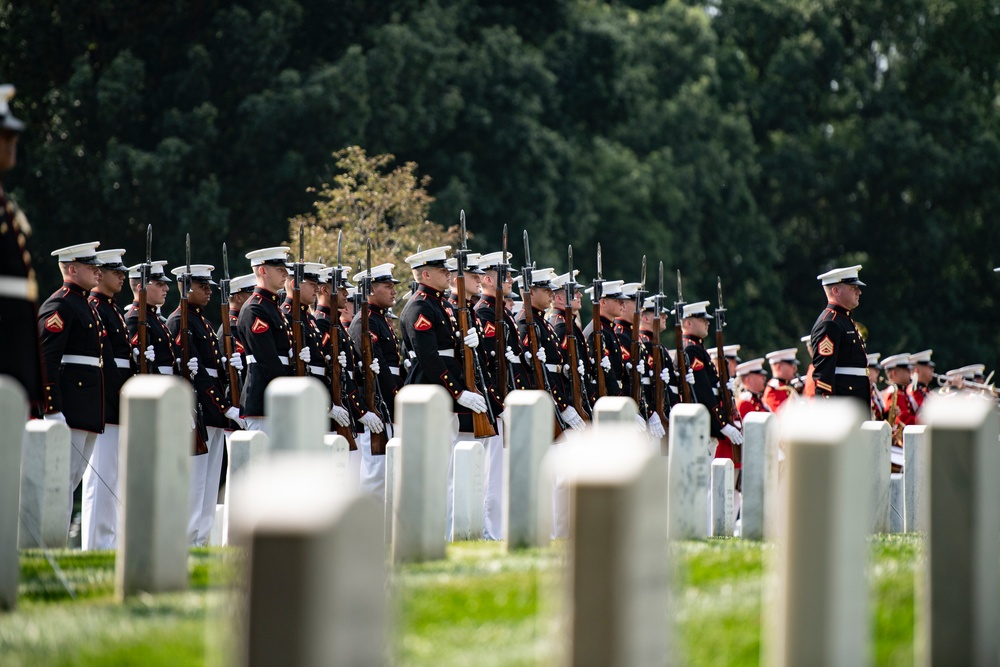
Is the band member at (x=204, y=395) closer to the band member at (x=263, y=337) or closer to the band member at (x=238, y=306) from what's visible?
the band member at (x=238, y=306)

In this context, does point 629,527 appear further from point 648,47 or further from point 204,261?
point 648,47

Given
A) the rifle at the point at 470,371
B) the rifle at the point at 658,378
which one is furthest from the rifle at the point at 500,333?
the rifle at the point at 658,378

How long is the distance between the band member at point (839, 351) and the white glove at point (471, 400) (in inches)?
125

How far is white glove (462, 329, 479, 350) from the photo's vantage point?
10883 millimetres

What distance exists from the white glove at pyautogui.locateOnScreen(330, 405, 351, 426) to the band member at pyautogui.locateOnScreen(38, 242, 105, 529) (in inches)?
66.0

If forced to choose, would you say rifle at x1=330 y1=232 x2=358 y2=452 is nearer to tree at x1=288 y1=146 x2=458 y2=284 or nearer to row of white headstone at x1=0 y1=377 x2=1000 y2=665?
row of white headstone at x1=0 y1=377 x2=1000 y2=665

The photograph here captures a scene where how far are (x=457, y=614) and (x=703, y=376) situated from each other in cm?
1037

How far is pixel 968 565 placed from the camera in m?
4.24

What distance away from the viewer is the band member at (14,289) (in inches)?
231

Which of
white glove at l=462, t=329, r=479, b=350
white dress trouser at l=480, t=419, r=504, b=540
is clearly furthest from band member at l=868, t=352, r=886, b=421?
white glove at l=462, t=329, r=479, b=350

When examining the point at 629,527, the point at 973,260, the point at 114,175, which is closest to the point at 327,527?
the point at 629,527

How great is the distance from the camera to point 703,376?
15.0m

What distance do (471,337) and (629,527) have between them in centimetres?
764

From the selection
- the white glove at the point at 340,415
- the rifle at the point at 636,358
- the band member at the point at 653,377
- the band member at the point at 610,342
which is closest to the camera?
the white glove at the point at 340,415
